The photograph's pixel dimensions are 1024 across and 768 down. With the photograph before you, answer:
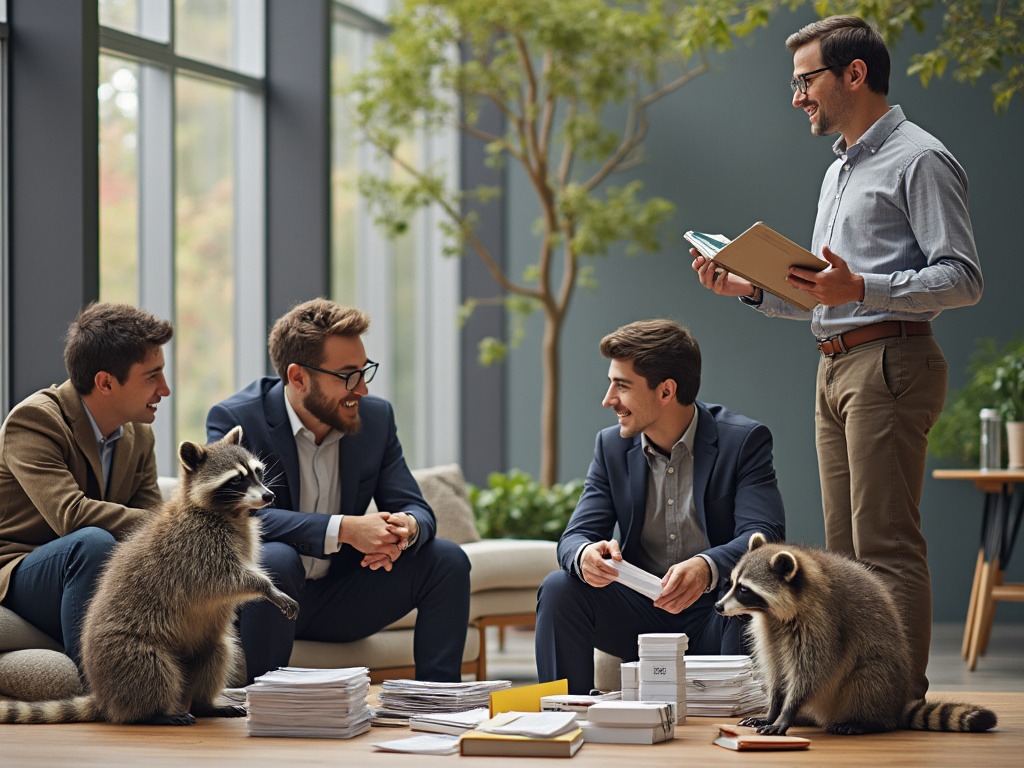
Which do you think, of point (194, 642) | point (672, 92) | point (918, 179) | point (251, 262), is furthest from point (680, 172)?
point (194, 642)

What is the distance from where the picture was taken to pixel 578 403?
7.66 metres

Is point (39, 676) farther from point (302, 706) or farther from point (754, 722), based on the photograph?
point (754, 722)

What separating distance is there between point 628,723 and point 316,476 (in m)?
1.27

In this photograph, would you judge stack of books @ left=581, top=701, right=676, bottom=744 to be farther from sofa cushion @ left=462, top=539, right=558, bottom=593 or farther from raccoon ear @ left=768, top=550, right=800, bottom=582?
sofa cushion @ left=462, top=539, right=558, bottom=593

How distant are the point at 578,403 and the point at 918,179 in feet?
15.5

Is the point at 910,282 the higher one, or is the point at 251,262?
the point at 251,262

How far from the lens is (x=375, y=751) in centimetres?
251

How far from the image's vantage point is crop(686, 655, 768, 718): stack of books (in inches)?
112

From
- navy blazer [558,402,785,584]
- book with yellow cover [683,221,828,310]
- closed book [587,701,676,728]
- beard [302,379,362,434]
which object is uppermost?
book with yellow cover [683,221,828,310]

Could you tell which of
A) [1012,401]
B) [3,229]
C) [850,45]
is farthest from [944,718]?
[3,229]

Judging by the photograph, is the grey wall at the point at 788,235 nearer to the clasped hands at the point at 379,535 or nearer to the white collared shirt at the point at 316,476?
the white collared shirt at the point at 316,476

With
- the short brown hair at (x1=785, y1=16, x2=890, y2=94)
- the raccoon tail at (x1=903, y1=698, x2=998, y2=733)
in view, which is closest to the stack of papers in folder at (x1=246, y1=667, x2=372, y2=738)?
the raccoon tail at (x1=903, y1=698, x2=998, y2=733)

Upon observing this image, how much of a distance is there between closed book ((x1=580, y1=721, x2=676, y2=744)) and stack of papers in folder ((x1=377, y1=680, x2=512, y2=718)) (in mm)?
340

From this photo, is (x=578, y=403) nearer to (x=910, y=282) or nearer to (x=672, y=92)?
(x=672, y=92)
